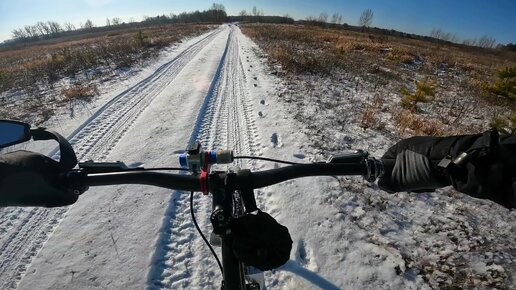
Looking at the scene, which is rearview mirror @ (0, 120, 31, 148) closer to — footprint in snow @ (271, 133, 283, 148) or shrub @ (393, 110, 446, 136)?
footprint in snow @ (271, 133, 283, 148)

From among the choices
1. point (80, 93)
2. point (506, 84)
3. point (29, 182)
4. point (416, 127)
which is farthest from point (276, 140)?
point (506, 84)

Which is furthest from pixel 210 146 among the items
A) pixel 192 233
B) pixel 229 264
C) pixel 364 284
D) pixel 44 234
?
pixel 229 264

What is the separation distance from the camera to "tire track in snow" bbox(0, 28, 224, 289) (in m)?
2.82

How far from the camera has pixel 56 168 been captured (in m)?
1.26

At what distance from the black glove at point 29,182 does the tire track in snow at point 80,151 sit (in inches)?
82.0

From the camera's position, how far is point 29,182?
119 centimetres

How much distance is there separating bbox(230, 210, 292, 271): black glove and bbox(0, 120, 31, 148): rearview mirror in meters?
1.31

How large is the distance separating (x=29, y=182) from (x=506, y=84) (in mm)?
12970

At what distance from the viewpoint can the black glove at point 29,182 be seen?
1.16 metres

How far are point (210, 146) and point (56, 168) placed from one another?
3.94 meters

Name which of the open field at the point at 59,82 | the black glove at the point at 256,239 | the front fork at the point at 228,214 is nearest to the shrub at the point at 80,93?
the open field at the point at 59,82

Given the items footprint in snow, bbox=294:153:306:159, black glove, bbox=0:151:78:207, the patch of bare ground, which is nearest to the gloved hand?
black glove, bbox=0:151:78:207

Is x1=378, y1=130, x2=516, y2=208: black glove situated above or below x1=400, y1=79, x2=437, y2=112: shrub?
above

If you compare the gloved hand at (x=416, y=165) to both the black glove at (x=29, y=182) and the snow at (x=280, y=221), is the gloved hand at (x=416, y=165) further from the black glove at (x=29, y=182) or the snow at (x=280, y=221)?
the snow at (x=280, y=221)
